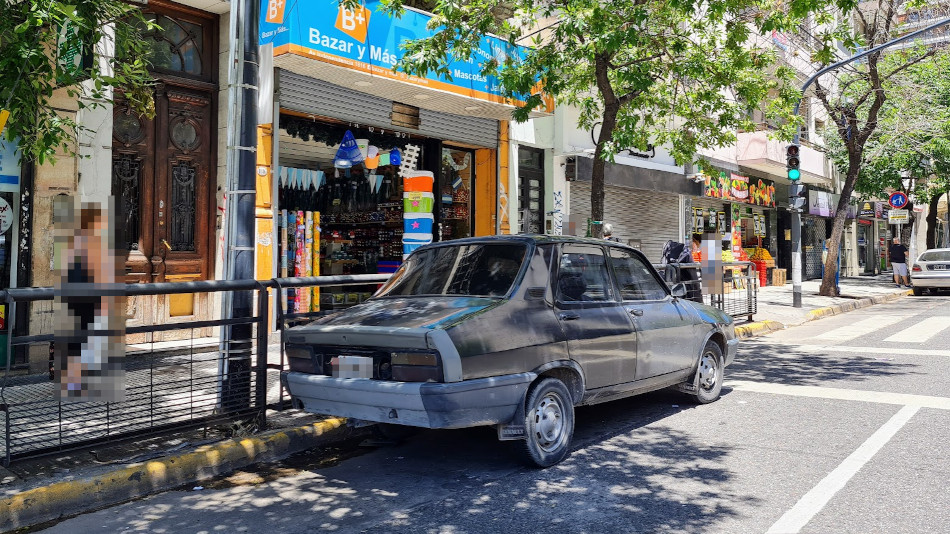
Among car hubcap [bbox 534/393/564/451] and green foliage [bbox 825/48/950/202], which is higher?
green foliage [bbox 825/48/950/202]

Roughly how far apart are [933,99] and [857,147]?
247 inches

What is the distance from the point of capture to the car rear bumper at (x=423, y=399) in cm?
440

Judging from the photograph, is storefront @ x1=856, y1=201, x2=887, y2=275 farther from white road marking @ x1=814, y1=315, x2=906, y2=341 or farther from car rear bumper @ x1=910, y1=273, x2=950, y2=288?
white road marking @ x1=814, y1=315, x2=906, y2=341

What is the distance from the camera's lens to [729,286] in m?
12.5

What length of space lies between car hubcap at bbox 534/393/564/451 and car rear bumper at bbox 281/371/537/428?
0.29 metres

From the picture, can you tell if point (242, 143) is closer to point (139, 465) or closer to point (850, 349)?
point (139, 465)

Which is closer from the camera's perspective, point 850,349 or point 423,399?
point 423,399

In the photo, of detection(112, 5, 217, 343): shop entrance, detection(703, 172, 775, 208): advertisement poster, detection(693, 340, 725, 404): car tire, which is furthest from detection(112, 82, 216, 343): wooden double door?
detection(703, 172, 775, 208): advertisement poster

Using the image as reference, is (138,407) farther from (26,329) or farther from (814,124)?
(814,124)

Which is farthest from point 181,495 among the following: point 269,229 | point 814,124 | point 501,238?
point 814,124

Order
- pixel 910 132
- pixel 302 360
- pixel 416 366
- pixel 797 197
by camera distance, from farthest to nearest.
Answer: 1. pixel 910 132
2. pixel 797 197
3. pixel 302 360
4. pixel 416 366

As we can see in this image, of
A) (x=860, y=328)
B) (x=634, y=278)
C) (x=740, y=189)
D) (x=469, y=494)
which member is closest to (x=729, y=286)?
(x=860, y=328)

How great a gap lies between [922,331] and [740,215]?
1257 cm

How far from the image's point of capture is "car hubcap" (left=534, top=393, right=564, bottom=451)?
496 centimetres
